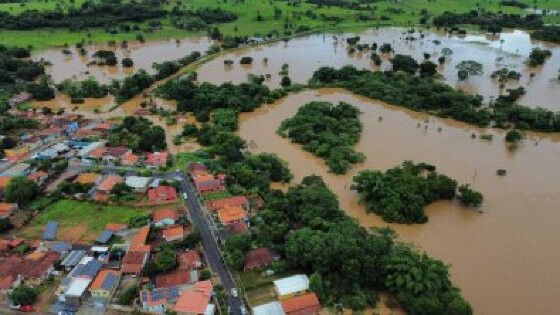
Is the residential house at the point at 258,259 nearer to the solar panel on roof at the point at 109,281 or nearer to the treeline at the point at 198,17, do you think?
the solar panel on roof at the point at 109,281

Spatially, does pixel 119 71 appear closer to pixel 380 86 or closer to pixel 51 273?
pixel 380 86

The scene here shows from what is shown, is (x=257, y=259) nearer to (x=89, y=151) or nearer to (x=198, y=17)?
(x=89, y=151)

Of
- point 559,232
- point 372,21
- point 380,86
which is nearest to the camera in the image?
point 559,232

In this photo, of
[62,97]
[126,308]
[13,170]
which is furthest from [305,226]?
[62,97]

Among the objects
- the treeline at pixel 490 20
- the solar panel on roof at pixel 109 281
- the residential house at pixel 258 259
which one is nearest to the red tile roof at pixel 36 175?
the solar panel on roof at pixel 109 281

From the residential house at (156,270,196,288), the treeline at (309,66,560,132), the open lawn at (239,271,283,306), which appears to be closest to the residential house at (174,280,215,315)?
the residential house at (156,270,196,288)

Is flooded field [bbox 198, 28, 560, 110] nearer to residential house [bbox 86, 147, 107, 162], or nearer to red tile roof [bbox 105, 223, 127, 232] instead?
residential house [bbox 86, 147, 107, 162]

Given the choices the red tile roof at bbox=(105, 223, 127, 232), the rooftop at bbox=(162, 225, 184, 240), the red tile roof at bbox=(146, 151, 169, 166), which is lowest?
the red tile roof at bbox=(105, 223, 127, 232)

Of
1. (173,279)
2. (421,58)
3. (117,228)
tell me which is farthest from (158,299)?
(421,58)
